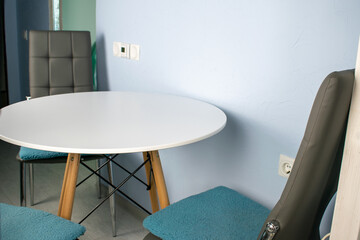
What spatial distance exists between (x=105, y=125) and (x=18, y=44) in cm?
293

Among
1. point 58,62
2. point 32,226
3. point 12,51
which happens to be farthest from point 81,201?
point 12,51

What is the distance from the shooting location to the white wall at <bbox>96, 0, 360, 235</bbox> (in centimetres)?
135

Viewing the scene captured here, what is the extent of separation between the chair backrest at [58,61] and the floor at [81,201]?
693mm

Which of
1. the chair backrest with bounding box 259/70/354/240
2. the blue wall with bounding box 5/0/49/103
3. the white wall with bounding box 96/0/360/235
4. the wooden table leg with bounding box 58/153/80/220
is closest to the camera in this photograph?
the chair backrest with bounding box 259/70/354/240

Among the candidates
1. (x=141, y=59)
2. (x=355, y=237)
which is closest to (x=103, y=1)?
(x=141, y=59)

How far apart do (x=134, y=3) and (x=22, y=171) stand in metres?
1.08

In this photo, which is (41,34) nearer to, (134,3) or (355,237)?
(134,3)

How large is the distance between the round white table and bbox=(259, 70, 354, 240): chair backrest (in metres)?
0.51

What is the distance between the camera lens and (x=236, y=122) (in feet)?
5.57

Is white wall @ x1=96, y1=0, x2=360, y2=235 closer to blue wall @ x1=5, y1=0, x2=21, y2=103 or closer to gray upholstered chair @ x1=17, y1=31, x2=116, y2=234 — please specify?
gray upholstered chair @ x1=17, y1=31, x2=116, y2=234

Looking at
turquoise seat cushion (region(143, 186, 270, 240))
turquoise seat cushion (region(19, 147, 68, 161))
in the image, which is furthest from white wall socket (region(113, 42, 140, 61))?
turquoise seat cushion (region(143, 186, 270, 240))

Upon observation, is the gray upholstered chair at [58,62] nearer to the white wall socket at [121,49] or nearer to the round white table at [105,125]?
the white wall socket at [121,49]

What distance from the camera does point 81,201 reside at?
247cm

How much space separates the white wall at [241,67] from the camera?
1354 millimetres
